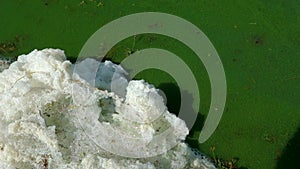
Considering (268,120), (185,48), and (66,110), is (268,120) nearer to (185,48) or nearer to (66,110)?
(185,48)

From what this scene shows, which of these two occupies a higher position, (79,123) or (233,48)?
(233,48)

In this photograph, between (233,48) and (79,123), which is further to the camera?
(233,48)

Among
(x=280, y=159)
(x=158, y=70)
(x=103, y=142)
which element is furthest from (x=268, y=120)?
(x=103, y=142)

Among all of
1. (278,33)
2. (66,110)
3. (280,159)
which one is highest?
(278,33)

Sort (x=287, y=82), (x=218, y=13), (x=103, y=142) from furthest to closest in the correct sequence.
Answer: (x=218, y=13) < (x=287, y=82) < (x=103, y=142)

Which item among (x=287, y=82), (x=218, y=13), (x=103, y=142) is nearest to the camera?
(x=103, y=142)

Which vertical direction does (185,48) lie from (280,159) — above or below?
above

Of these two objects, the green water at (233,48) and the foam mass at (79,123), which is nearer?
the foam mass at (79,123)

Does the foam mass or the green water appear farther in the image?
the green water
